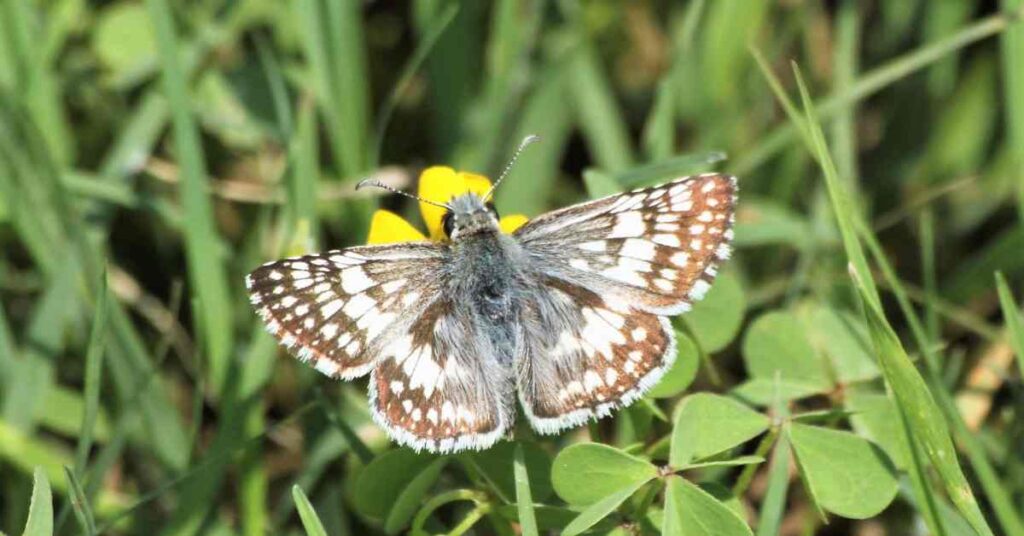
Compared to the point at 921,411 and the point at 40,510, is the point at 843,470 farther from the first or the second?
the point at 40,510

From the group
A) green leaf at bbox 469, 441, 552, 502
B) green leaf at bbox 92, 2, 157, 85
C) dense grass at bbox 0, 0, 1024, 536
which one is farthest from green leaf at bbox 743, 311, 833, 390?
green leaf at bbox 92, 2, 157, 85

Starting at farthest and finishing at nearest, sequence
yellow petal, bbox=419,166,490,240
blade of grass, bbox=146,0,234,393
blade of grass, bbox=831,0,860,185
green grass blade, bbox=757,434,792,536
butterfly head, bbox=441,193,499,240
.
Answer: blade of grass, bbox=831,0,860,185 → blade of grass, bbox=146,0,234,393 → yellow petal, bbox=419,166,490,240 → butterfly head, bbox=441,193,499,240 → green grass blade, bbox=757,434,792,536

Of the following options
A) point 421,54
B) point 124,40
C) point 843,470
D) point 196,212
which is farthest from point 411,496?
point 124,40

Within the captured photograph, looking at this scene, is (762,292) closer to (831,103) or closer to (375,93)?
(831,103)

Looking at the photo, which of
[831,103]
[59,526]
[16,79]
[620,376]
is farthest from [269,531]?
[831,103]

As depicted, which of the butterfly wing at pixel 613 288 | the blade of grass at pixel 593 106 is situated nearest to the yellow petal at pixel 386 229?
the butterfly wing at pixel 613 288

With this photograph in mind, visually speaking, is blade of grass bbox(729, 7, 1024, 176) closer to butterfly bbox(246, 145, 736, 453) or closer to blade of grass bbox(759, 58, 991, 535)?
butterfly bbox(246, 145, 736, 453)

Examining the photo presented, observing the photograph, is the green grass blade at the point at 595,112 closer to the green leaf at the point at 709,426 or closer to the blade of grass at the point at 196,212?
the blade of grass at the point at 196,212
